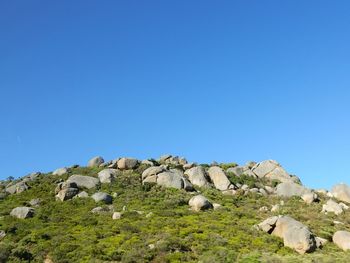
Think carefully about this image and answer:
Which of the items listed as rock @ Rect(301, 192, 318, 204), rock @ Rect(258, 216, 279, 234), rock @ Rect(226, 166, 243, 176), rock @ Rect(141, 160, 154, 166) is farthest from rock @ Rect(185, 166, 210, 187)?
rock @ Rect(258, 216, 279, 234)

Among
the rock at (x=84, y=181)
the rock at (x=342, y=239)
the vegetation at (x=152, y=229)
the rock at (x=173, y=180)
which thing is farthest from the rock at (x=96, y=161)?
the rock at (x=342, y=239)

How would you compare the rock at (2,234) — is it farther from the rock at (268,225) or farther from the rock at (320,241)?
the rock at (320,241)

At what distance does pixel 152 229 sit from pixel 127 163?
25.9 m

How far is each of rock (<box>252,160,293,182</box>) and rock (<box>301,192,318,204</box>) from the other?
7.67 meters

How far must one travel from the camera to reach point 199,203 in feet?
166

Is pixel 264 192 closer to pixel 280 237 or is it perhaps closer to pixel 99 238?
pixel 280 237

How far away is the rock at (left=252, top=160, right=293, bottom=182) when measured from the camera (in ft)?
228

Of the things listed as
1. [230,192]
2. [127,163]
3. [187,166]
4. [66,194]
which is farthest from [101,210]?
[187,166]

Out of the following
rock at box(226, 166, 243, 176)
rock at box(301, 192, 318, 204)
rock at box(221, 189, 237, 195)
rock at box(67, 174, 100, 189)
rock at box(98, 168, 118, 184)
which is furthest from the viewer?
rock at box(226, 166, 243, 176)

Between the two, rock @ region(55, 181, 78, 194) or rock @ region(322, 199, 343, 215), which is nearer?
rock @ region(322, 199, 343, 215)

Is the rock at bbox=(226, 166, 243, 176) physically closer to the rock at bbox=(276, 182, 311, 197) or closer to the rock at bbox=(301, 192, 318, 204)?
the rock at bbox=(276, 182, 311, 197)

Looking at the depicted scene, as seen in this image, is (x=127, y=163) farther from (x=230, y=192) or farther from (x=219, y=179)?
(x=230, y=192)

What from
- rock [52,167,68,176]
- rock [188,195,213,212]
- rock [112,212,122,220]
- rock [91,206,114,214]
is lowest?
rock [112,212,122,220]

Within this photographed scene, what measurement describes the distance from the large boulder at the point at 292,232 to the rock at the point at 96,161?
35.1m
